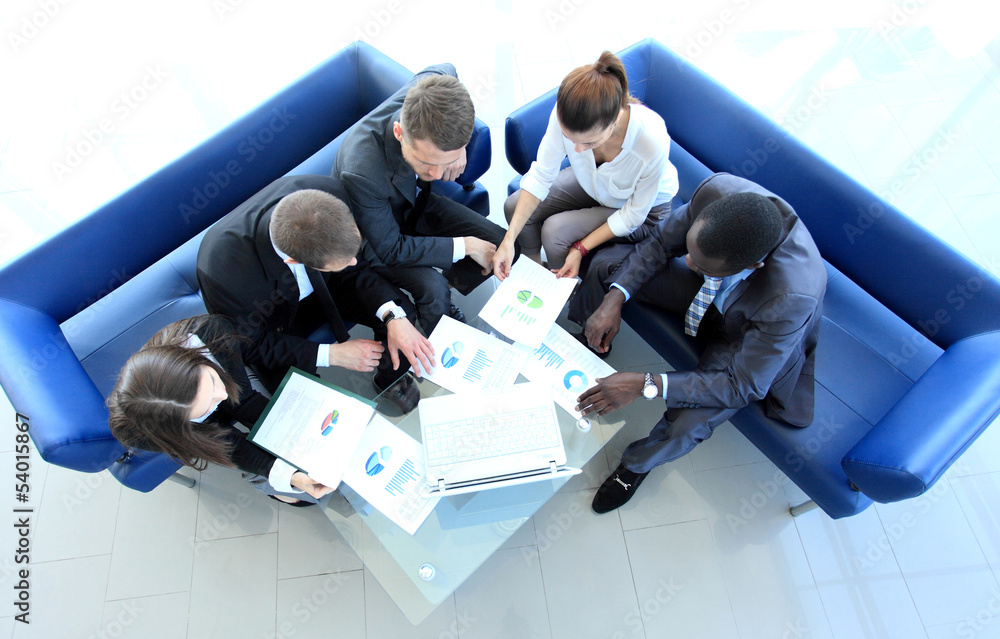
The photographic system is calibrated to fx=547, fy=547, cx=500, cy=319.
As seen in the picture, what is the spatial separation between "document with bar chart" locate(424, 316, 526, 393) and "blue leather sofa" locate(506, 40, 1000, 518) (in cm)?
66

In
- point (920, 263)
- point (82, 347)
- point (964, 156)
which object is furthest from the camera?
point (964, 156)

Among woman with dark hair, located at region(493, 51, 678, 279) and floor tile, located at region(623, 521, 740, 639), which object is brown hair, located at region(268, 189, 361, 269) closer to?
woman with dark hair, located at region(493, 51, 678, 279)

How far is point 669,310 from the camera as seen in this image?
2271 millimetres

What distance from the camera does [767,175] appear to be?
228 cm

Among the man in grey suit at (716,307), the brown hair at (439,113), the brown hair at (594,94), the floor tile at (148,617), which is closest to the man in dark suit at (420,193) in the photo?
the brown hair at (439,113)

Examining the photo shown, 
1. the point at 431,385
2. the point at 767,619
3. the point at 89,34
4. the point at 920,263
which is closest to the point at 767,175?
the point at 920,263

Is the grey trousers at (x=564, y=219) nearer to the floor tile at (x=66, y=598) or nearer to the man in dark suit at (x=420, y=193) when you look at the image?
the man in dark suit at (x=420, y=193)

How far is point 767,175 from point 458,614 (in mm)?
2185

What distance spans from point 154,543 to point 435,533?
1.34 meters

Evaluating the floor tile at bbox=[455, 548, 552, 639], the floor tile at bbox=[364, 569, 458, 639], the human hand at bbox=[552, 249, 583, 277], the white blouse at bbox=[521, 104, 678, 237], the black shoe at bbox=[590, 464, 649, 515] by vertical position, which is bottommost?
the floor tile at bbox=[364, 569, 458, 639]

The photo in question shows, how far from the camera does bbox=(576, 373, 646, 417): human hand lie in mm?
1900

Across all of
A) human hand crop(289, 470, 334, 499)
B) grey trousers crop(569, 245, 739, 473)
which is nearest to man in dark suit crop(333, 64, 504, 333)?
grey trousers crop(569, 245, 739, 473)

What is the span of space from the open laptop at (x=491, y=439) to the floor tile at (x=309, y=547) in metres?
0.77

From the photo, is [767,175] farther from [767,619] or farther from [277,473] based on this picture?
[277,473]
